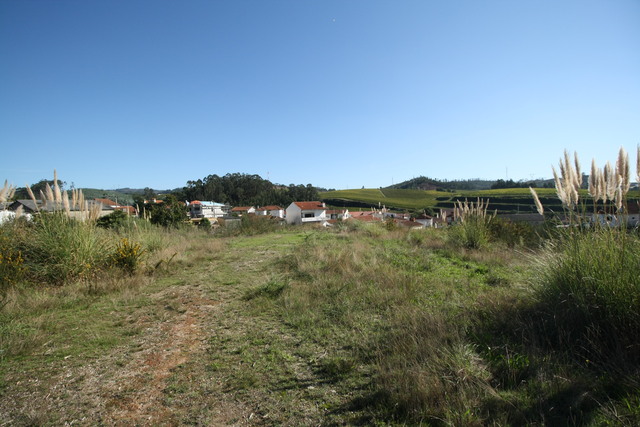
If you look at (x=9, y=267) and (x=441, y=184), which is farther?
(x=441, y=184)

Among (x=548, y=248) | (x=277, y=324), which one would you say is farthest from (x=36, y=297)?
(x=548, y=248)

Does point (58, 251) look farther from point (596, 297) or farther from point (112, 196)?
point (112, 196)

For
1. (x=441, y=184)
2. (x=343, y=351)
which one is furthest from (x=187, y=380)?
(x=441, y=184)

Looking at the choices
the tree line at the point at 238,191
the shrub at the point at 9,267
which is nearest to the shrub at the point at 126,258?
the shrub at the point at 9,267

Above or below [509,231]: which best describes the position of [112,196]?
above

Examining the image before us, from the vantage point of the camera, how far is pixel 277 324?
355cm

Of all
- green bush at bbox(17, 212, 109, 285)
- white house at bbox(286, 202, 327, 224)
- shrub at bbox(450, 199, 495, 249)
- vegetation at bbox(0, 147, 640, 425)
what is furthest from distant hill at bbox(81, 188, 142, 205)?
white house at bbox(286, 202, 327, 224)

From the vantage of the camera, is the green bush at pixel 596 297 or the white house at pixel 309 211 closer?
the green bush at pixel 596 297

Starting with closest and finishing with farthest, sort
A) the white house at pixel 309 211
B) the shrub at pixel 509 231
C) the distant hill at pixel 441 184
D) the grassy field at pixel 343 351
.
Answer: the grassy field at pixel 343 351 < the shrub at pixel 509 231 < the white house at pixel 309 211 < the distant hill at pixel 441 184

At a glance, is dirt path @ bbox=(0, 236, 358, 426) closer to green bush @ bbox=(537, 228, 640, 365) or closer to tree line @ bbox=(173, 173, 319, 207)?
green bush @ bbox=(537, 228, 640, 365)

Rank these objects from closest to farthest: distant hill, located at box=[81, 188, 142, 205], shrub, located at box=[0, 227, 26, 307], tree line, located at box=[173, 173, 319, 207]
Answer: shrub, located at box=[0, 227, 26, 307] < distant hill, located at box=[81, 188, 142, 205] < tree line, located at box=[173, 173, 319, 207]

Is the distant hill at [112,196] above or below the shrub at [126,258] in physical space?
above

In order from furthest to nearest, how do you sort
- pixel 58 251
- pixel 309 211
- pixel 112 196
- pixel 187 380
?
pixel 112 196, pixel 309 211, pixel 58 251, pixel 187 380

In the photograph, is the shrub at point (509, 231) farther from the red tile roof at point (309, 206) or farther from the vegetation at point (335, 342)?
the red tile roof at point (309, 206)
